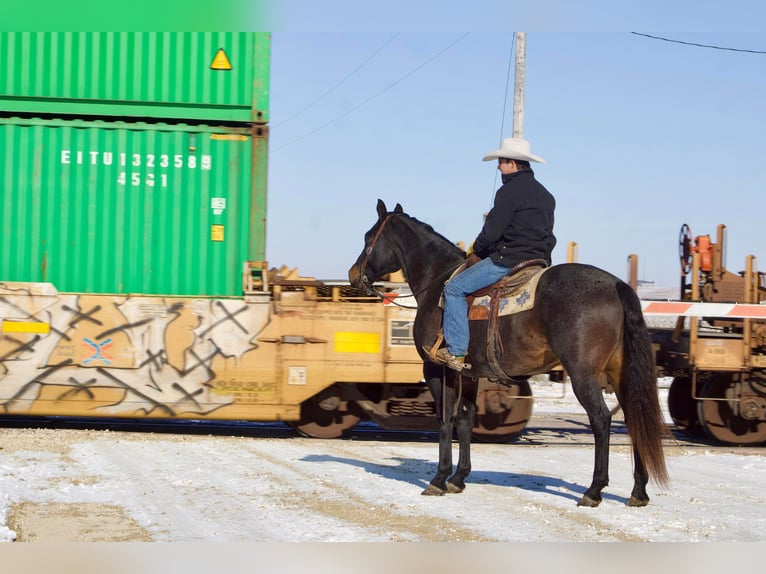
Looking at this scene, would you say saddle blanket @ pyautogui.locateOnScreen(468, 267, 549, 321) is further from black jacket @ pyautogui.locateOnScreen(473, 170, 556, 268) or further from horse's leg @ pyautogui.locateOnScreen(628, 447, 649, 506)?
horse's leg @ pyautogui.locateOnScreen(628, 447, 649, 506)

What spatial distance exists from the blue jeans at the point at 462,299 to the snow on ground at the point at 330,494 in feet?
4.20

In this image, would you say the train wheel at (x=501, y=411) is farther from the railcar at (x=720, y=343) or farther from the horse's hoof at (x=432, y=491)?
the horse's hoof at (x=432, y=491)

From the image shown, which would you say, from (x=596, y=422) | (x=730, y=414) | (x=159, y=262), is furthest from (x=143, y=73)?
(x=730, y=414)

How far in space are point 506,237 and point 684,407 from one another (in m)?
6.84

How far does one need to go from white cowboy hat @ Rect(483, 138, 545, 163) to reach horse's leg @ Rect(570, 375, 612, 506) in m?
1.81

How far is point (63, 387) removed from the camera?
426 inches

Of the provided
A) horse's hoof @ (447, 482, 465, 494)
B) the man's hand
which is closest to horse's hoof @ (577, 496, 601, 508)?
horse's hoof @ (447, 482, 465, 494)

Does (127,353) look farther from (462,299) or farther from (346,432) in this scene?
(462,299)

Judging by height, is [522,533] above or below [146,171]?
below

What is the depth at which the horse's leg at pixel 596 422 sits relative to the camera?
22.6 ft

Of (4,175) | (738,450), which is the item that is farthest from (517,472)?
(4,175)

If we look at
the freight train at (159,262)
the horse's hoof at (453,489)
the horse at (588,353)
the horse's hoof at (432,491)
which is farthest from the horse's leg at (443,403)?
the freight train at (159,262)

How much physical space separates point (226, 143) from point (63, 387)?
3584 millimetres

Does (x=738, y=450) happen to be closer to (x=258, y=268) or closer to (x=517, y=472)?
(x=517, y=472)
